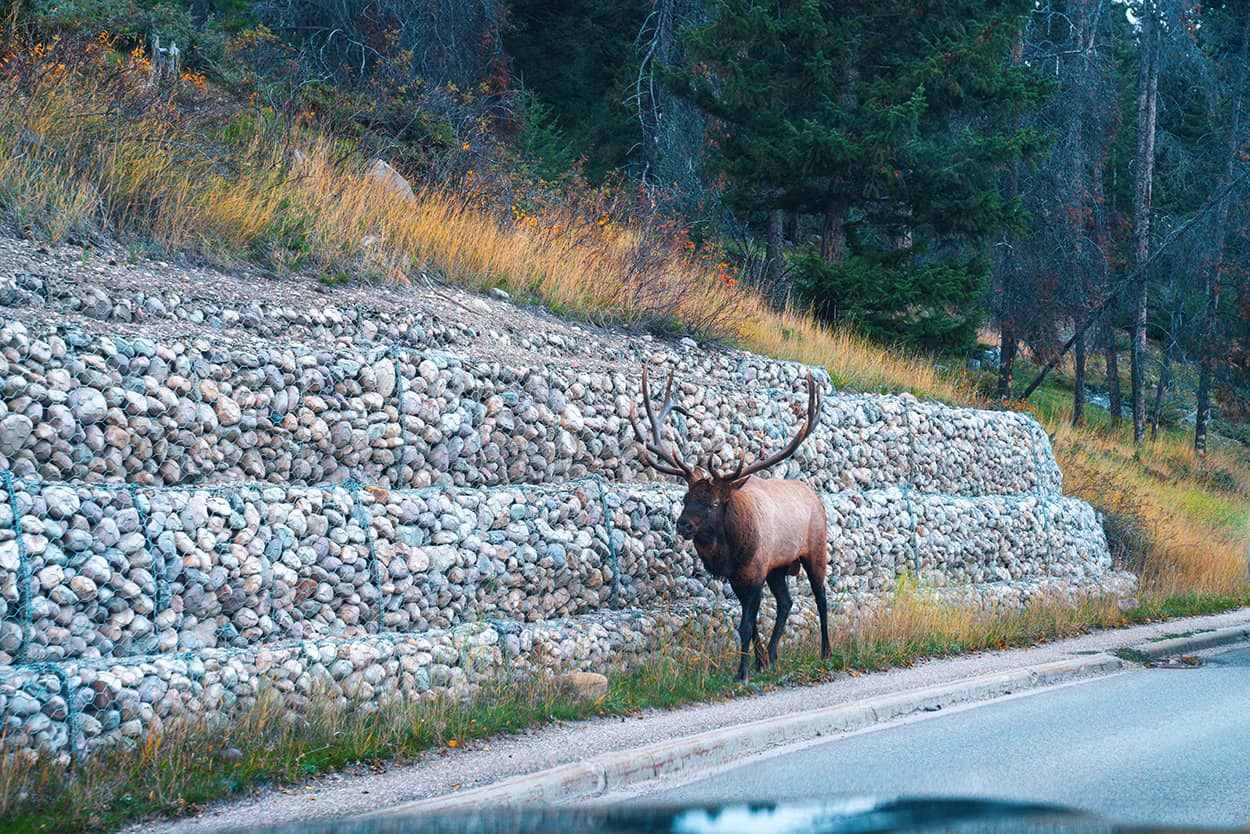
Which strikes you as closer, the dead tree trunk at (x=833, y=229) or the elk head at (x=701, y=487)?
the elk head at (x=701, y=487)

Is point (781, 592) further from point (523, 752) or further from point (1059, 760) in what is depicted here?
point (523, 752)

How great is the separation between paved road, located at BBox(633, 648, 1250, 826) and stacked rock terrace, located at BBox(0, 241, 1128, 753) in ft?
9.39

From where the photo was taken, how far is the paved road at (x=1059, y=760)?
6.82 meters

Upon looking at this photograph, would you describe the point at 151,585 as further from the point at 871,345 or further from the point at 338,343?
the point at 871,345

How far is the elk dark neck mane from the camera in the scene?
1077 cm

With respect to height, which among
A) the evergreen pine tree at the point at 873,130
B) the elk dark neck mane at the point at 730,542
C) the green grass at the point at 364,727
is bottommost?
the green grass at the point at 364,727

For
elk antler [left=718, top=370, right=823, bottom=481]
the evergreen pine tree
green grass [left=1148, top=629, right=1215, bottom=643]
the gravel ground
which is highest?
the evergreen pine tree

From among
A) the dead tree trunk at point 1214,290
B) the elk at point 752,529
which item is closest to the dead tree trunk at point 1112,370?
the dead tree trunk at point 1214,290

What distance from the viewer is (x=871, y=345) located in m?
21.2

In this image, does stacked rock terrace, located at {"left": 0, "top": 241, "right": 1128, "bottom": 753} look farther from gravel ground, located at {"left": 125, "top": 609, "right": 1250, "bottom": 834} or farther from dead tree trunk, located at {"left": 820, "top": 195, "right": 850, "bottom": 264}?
dead tree trunk, located at {"left": 820, "top": 195, "right": 850, "bottom": 264}

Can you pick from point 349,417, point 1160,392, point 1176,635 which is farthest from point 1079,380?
point 349,417

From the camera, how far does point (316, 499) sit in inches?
369

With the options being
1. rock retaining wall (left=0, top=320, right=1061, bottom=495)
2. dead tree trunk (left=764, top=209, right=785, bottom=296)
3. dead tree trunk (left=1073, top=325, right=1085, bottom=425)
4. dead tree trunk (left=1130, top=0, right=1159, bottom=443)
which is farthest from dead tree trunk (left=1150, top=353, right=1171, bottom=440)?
rock retaining wall (left=0, top=320, right=1061, bottom=495)

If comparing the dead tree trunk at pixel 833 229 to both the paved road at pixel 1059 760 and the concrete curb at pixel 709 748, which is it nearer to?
the concrete curb at pixel 709 748
